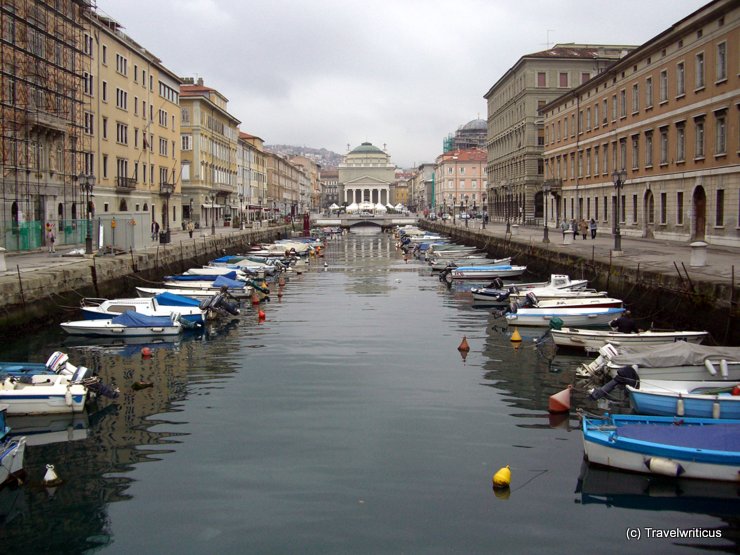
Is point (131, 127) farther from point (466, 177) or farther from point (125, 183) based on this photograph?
point (466, 177)

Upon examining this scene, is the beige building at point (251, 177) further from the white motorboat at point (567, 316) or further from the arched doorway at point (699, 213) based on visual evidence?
the white motorboat at point (567, 316)

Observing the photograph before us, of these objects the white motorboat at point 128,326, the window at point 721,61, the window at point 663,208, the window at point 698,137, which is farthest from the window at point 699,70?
the white motorboat at point 128,326

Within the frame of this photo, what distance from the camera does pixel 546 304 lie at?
→ 99.1 ft

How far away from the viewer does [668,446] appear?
41.8ft

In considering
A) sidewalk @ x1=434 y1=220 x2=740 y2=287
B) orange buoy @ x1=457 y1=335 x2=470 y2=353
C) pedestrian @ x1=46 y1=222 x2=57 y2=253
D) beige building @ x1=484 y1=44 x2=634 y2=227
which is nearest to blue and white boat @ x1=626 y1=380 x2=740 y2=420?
sidewalk @ x1=434 y1=220 x2=740 y2=287

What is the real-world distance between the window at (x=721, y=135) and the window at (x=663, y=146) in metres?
7.54

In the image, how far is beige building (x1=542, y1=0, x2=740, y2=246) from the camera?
39.5m

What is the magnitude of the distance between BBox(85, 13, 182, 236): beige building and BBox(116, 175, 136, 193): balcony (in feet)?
0.26

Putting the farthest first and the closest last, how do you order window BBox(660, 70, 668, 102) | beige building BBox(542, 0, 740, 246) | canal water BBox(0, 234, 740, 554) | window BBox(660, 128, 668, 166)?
1. window BBox(660, 128, 668, 166)
2. window BBox(660, 70, 668, 102)
3. beige building BBox(542, 0, 740, 246)
4. canal water BBox(0, 234, 740, 554)

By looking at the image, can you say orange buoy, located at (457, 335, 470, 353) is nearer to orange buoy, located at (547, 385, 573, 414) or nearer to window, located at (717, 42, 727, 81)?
orange buoy, located at (547, 385, 573, 414)

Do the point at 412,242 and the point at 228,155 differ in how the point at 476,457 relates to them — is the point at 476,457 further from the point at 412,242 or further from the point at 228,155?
the point at 228,155

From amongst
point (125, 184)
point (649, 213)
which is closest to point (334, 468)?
point (649, 213)

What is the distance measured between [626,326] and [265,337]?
12482 mm

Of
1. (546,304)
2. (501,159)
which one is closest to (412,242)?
(501,159)
